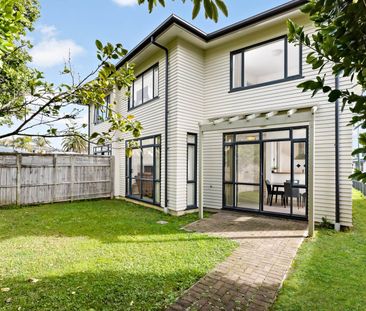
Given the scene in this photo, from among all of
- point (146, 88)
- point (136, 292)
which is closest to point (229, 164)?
point (146, 88)

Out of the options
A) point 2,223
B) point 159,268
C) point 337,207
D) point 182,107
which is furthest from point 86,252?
point 337,207

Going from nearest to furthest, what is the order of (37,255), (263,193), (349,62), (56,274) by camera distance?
(349,62), (56,274), (37,255), (263,193)

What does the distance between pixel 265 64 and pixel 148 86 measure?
4.80m

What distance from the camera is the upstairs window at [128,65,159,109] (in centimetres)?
968

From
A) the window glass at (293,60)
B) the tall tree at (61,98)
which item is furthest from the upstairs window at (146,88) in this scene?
the tall tree at (61,98)

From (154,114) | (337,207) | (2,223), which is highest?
(154,114)

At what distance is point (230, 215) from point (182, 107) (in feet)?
13.2

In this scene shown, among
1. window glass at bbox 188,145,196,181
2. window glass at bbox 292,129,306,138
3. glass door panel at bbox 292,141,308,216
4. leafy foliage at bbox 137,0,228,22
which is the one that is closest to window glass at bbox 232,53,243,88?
window glass at bbox 292,129,306,138

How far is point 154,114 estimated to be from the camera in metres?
9.46

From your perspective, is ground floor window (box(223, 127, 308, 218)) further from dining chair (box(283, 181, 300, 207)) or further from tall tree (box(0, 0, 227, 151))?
tall tree (box(0, 0, 227, 151))

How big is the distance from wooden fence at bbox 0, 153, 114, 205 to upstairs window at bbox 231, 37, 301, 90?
7.64 meters

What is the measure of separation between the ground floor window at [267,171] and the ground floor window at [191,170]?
1.09 metres

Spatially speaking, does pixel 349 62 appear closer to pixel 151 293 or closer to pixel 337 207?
pixel 151 293

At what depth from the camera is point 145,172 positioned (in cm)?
1012
